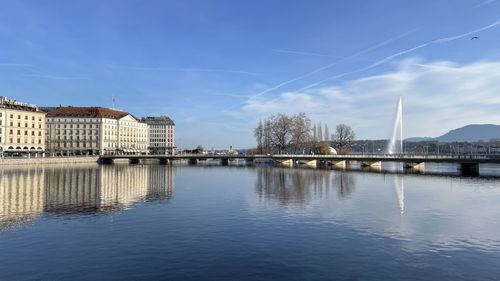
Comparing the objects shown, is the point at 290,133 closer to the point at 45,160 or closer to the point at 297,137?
the point at 297,137

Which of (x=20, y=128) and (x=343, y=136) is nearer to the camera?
(x=20, y=128)

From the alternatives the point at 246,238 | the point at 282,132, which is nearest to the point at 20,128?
the point at 282,132

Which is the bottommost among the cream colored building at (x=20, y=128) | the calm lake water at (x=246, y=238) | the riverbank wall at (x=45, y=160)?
the calm lake water at (x=246, y=238)

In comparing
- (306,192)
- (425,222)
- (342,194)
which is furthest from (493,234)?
(306,192)

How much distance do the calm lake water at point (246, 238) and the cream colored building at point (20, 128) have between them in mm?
110947

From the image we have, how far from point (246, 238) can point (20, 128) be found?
151 metres

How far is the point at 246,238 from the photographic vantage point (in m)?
28.7

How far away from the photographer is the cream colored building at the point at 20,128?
14525cm

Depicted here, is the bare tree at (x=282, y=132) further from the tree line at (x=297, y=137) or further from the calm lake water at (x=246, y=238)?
the calm lake water at (x=246, y=238)

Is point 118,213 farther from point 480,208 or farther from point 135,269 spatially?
point 480,208

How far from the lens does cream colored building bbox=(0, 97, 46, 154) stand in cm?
14525

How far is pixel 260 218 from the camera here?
3678cm

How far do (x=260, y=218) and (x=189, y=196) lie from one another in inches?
754

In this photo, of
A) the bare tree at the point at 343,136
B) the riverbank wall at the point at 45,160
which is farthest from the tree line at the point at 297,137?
the riverbank wall at the point at 45,160
